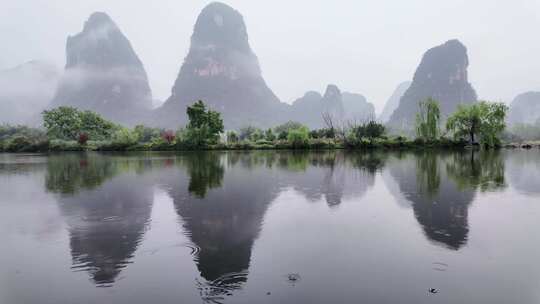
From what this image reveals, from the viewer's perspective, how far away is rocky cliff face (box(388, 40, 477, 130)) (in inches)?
6870

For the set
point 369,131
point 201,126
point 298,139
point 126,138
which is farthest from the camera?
point 126,138

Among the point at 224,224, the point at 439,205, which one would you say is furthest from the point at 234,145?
the point at 224,224

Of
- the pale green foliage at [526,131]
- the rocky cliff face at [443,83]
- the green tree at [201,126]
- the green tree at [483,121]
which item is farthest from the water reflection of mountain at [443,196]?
the rocky cliff face at [443,83]

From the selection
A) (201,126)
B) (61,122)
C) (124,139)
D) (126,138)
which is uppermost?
(61,122)

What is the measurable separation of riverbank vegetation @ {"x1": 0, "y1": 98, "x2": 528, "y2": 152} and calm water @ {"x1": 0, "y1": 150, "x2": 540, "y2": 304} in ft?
143

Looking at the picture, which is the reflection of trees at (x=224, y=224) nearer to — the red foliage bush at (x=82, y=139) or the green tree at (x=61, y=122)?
the red foliage bush at (x=82, y=139)

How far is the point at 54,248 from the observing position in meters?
8.33

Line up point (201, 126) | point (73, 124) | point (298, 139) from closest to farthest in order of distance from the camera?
point (298, 139) < point (201, 126) < point (73, 124)

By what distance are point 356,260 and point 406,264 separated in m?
1.01

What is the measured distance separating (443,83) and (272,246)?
647 ft

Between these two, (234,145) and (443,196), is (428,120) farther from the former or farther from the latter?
(443,196)

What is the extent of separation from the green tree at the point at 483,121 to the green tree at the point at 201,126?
41066 mm

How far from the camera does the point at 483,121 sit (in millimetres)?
52938

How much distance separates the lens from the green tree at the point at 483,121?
52406 mm
